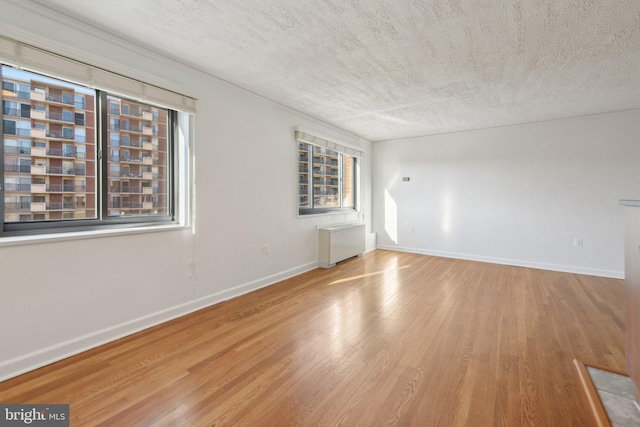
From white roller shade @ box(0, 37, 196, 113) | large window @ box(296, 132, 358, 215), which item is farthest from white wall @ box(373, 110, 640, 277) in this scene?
white roller shade @ box(0, 37, 196, 113)

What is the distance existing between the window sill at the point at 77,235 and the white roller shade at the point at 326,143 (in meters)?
2.25

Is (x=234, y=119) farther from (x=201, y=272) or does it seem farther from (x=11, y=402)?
(x=11, y=402)

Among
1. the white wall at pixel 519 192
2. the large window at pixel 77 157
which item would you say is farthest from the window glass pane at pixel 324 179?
the large window at pixel 77 157

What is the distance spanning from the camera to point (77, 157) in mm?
2186

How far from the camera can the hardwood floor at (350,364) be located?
153cm

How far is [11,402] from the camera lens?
1586mm

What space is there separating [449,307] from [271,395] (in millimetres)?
2169

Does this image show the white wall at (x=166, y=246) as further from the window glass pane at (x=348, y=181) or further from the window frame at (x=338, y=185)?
the window glass pane at (x=348, y=181)

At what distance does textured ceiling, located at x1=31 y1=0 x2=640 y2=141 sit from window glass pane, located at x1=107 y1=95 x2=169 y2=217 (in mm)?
597

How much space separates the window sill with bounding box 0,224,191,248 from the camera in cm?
183

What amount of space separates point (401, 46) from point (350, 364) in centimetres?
256

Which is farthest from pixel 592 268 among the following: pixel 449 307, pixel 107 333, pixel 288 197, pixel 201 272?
pixel 107 333

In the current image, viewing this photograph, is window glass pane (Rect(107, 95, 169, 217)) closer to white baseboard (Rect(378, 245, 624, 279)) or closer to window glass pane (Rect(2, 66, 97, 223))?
window glass pane (Rect(2, 66, 97, 223))

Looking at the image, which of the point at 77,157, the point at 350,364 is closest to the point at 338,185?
the point at 350,364
